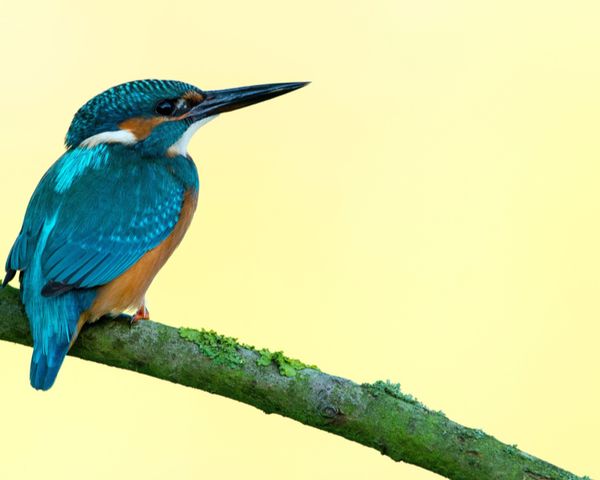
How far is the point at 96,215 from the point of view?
2986mm

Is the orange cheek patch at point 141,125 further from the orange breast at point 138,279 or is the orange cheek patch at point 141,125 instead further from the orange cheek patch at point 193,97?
the orange breast at point 138,279

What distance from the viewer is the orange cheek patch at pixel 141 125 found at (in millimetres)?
3303

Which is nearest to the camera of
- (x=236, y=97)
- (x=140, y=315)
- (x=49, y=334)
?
(x=49, y=334)

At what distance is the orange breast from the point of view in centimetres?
291

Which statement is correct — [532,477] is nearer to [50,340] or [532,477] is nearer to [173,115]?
[50,340]

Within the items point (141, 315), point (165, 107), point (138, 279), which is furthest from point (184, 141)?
point (141, 315)

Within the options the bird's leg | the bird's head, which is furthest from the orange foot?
the bird's head

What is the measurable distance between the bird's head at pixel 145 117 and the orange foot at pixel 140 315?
0.66m

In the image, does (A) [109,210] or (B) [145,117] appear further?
(B) [145,117]

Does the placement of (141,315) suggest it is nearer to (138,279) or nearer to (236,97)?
(138,279)

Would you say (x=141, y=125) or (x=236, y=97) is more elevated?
(x=236, y=97)

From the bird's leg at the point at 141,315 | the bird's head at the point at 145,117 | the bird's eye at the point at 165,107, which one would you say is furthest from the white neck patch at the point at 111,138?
the bird's leg at the point at 141,315

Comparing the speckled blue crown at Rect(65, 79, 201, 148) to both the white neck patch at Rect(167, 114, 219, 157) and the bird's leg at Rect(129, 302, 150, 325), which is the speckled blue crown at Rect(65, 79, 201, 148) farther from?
the bird's leg at Rect(129, 302, 150, 325)

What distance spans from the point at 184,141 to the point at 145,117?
0.68ft
